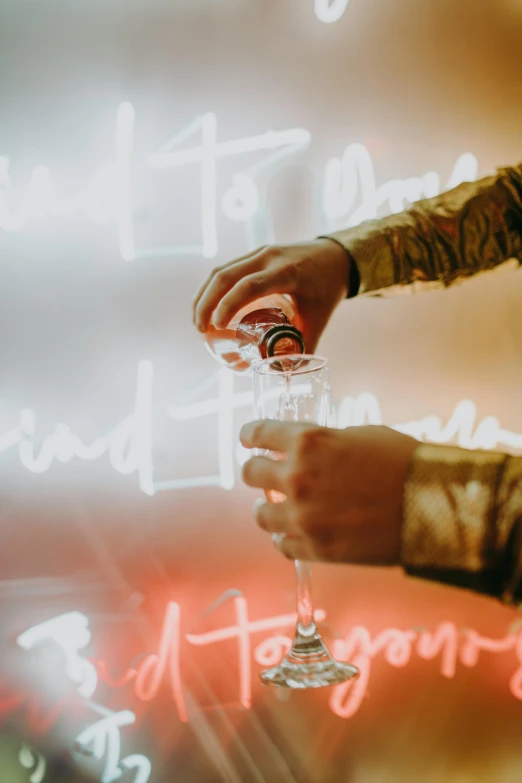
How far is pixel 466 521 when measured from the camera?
0.64 metres

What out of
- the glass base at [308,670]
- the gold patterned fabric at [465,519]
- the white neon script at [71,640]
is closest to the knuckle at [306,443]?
the gold patterned fabric at [465,519]

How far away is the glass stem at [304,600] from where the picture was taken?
887mm

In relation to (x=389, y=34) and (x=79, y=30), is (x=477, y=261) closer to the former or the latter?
(x=389, y=34)

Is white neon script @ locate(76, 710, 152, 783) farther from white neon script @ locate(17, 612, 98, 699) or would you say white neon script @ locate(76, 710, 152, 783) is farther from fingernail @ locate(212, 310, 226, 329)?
fingernail @ locate(212, 310, 226, 329)

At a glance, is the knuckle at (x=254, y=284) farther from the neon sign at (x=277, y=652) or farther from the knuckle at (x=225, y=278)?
the neon sign at (x=277, y=652)

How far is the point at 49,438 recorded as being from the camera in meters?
1.91

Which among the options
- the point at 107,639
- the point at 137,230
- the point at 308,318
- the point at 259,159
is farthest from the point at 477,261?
the point at 107,639

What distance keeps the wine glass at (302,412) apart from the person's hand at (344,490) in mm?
155

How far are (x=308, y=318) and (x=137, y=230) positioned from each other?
39.4 inches

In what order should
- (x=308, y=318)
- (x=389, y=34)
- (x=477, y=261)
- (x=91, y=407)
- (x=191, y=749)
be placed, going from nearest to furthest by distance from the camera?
(x=308, y=318) < (x=477, y=261) < (x=191, y=749) < (x=91, y=407) < (x=389, y=34)

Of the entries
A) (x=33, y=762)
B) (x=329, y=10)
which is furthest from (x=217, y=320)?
(x=329, y=10)

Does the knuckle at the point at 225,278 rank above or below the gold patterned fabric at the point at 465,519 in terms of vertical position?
above

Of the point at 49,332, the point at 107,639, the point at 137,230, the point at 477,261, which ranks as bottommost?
the point at 107,639

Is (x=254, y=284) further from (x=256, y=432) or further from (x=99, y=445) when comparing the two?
(x=99, y=445)
